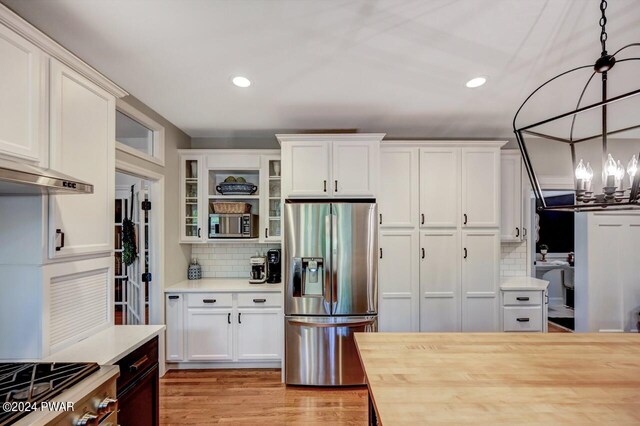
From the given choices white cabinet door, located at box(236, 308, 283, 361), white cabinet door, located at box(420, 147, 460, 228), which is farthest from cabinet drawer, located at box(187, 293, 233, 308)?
white cabinet door, located at box(420, 147, 460, 228)

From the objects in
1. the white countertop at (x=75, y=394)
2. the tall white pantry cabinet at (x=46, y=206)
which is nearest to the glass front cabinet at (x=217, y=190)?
the tall white pantry cabinet at (x=46, y=206)

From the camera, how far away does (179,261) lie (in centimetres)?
352

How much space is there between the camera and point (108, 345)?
1.71 metres

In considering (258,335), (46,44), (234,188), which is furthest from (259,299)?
(46,44)

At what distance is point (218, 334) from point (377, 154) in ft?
7.96

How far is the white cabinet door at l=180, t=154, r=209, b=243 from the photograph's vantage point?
353cm

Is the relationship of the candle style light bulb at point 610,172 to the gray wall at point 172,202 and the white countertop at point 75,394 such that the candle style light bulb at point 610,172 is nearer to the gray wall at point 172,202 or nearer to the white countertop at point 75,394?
the white countertop at point 75,394

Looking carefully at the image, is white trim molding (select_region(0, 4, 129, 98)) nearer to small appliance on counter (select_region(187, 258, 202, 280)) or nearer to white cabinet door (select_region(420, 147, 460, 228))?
small appliance on counter (select_region(187, 258, 202, 280))

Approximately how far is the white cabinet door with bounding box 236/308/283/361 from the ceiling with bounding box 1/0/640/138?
6.59 feet

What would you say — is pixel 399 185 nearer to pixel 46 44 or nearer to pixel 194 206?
pixel 194 206

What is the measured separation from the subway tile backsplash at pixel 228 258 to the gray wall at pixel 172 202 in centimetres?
28

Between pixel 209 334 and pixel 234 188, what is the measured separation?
156cm

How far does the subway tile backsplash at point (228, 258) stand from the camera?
3.79 meters

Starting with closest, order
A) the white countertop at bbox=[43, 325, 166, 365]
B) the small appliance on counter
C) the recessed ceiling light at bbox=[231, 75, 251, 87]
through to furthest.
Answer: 1. the white countertop at bbox=[43, 325, 166, 365]
2. the recessed ceiling light at bbox=[231, 75, 251, 87]
3. the small appliance on counter
